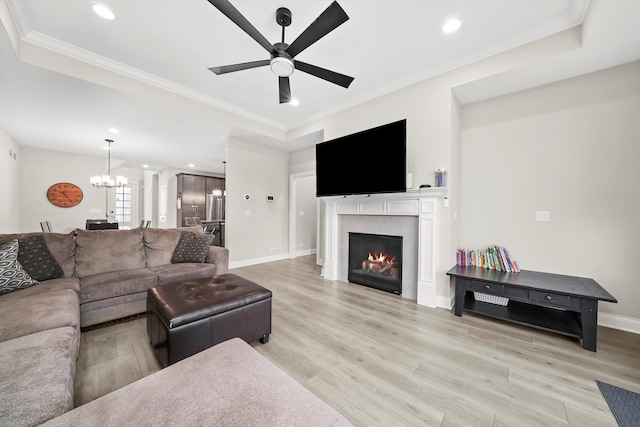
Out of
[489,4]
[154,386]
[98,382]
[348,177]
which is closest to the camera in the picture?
[154,386]

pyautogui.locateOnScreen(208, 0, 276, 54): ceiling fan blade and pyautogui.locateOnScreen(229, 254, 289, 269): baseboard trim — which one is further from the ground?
pyautogui.locateOnScreen(208, 0, 276, 54): ceiling fan blade

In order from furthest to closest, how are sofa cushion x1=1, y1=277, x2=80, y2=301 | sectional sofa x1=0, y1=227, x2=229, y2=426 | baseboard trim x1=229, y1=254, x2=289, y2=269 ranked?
baseboard trim x1=229, y1=254, x2=289, y2=269 → sofa cushion x1=1, y1=277, x2=80, y2=301 → sectional sofa x1=0, y1=227, x2=229, y2=426

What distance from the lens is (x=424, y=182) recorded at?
3156 millimetres

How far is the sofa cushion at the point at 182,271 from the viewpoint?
2793 millimetres

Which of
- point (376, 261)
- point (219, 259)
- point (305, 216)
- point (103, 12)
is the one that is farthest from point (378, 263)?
point (103, 12)

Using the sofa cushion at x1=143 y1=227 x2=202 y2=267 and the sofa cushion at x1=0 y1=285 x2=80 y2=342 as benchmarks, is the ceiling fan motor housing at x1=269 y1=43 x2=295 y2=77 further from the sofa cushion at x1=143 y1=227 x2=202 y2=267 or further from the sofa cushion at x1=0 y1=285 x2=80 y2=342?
the sofa cushion at x1=143 y1=227 x2=202 y2=267

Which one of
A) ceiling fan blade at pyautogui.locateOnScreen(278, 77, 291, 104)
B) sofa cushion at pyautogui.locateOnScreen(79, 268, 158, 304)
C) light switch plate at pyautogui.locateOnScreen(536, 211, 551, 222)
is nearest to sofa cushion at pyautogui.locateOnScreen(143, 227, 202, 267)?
sofa cushion at pyautogui.locateOnScreen(79, 268, 158, 304)

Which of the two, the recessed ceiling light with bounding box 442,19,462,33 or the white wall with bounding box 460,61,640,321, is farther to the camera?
the white wall with bounding box 460,61,640,321

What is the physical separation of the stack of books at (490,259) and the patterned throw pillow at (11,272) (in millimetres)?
4570

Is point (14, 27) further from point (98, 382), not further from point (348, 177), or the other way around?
point (348, 177)

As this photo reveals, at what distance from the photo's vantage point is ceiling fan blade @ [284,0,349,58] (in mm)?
1660

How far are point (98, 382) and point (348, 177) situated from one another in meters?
3.17

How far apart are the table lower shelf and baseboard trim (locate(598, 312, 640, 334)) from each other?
0.27m

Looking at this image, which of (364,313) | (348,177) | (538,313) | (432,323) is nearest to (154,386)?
(364,313)
